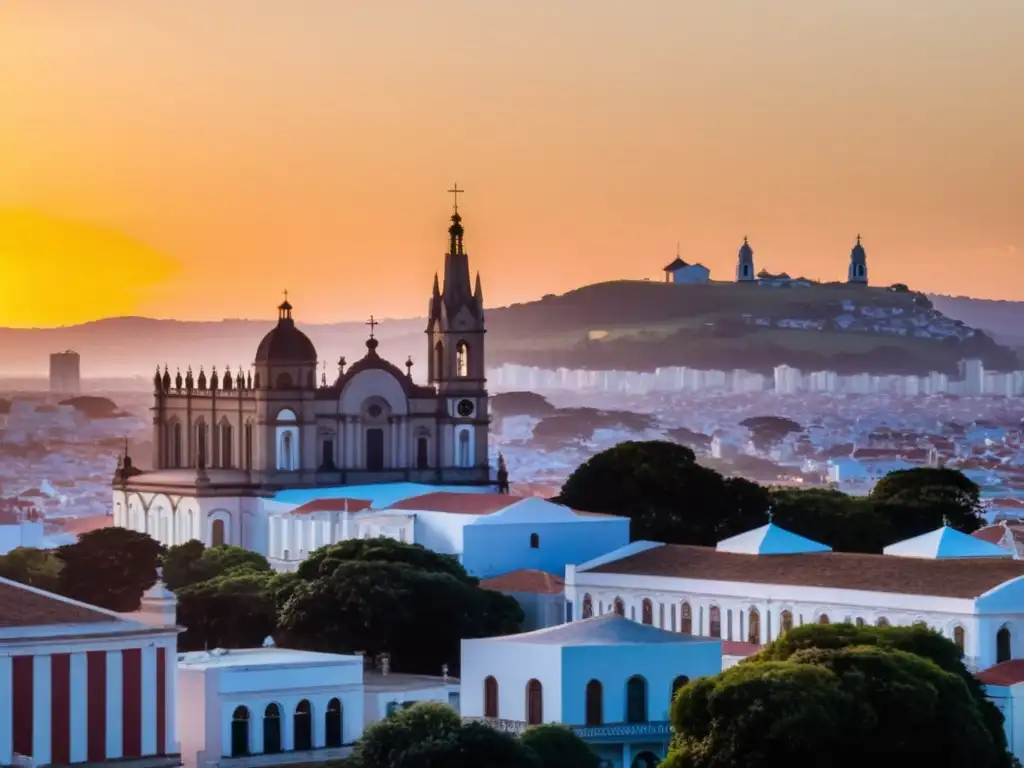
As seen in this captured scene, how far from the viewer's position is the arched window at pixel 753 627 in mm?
78375

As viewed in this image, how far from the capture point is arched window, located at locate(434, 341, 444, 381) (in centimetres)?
11775

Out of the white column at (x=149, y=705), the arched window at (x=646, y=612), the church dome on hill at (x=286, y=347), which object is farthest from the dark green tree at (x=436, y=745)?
the church dome on hill at (x=286, y=347)

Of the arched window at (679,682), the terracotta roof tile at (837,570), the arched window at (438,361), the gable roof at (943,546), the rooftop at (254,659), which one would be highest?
the arched window at (438,361)

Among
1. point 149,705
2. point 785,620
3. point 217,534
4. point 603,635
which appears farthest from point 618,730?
point 217,534

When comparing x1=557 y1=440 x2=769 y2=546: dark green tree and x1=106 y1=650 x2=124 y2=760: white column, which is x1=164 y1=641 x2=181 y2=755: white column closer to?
x1=106 y1=650 x2=124 y2=760: white column

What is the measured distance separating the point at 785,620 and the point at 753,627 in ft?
3.78

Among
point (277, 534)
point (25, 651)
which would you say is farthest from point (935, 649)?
point (277, 534)

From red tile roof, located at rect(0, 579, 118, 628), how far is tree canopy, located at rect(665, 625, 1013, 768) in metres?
9.41

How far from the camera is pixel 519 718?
64.3 meters

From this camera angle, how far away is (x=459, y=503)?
9594 cm

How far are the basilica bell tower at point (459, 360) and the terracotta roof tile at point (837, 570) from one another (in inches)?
1261

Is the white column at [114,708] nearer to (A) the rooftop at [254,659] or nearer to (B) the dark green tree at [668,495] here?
(A) the rooftop at [254,659]

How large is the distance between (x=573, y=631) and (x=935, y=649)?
21.9ft

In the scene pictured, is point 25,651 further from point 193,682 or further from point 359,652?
point 359,652
